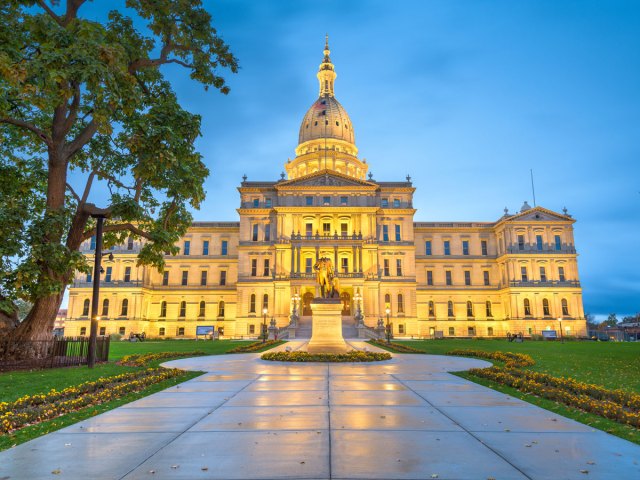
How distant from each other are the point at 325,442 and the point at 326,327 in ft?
55.7

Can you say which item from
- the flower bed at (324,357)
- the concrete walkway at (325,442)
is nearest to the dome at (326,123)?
the flower bed at (324,357)

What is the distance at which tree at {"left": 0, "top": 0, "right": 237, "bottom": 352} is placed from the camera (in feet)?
47.0

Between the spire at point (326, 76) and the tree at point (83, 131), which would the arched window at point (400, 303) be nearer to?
the tree at point (83, 131)

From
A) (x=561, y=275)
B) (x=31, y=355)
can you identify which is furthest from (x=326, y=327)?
(x=561, y=275)

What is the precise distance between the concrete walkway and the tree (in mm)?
9737

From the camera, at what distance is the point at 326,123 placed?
305 feet

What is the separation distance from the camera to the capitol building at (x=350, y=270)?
211 ft

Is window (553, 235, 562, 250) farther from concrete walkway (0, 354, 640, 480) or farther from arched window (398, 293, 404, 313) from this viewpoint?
concrete walkway (0, 354, 640, 480)

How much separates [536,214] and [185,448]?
76.3 metres

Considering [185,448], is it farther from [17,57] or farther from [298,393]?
[17,57]

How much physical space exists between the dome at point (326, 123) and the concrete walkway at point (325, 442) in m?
85.3

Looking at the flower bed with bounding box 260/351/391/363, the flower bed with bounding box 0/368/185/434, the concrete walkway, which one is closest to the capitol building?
the flower bed with bounding box 260/351/391/363

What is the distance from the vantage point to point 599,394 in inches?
415

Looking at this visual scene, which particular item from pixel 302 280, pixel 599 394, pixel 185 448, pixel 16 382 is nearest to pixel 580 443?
pixel 599 394
